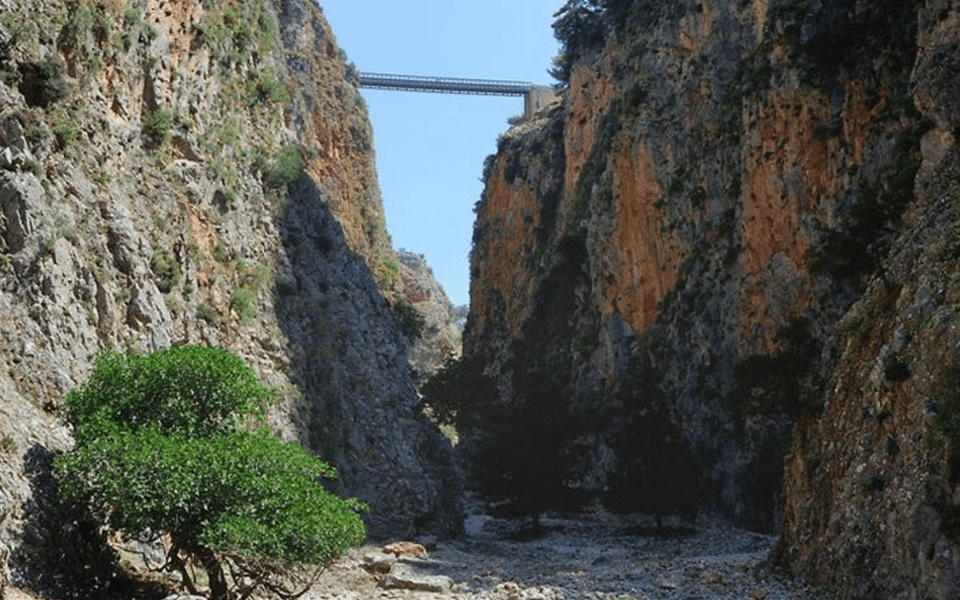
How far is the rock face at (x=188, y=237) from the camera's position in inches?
963

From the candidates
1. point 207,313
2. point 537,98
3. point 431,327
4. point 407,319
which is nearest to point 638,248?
point 407,319

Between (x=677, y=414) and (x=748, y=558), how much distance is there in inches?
794

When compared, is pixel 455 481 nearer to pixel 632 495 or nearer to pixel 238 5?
pixel 632 495

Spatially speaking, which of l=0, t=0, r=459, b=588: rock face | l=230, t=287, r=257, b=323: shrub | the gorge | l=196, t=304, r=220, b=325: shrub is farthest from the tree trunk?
l=230, t=287, r=257, b=323: shrub

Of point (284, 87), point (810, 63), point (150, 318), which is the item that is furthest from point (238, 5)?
point (810, 63)

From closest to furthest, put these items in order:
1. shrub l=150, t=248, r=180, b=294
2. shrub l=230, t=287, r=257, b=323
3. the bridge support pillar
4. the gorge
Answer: the gorge, shrub l=150, t=248, r=180, b=294, shrub l=230, t=287, r=257, b=323, the bridge support pillar

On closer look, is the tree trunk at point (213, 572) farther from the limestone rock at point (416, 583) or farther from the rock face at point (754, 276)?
the rock face at point (754, 276)

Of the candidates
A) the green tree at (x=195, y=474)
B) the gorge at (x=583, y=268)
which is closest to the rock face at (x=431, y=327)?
the gorge at (x=583, y=268)

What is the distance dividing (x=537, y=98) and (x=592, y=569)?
7062 centimetres

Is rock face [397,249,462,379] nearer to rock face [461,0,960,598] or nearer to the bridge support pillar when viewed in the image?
rock face [461,0,960,598]

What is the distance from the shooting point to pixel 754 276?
163 ft

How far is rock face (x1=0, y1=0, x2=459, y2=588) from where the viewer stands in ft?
80.3

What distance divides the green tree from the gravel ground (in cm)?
631

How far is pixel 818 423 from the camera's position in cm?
2833
